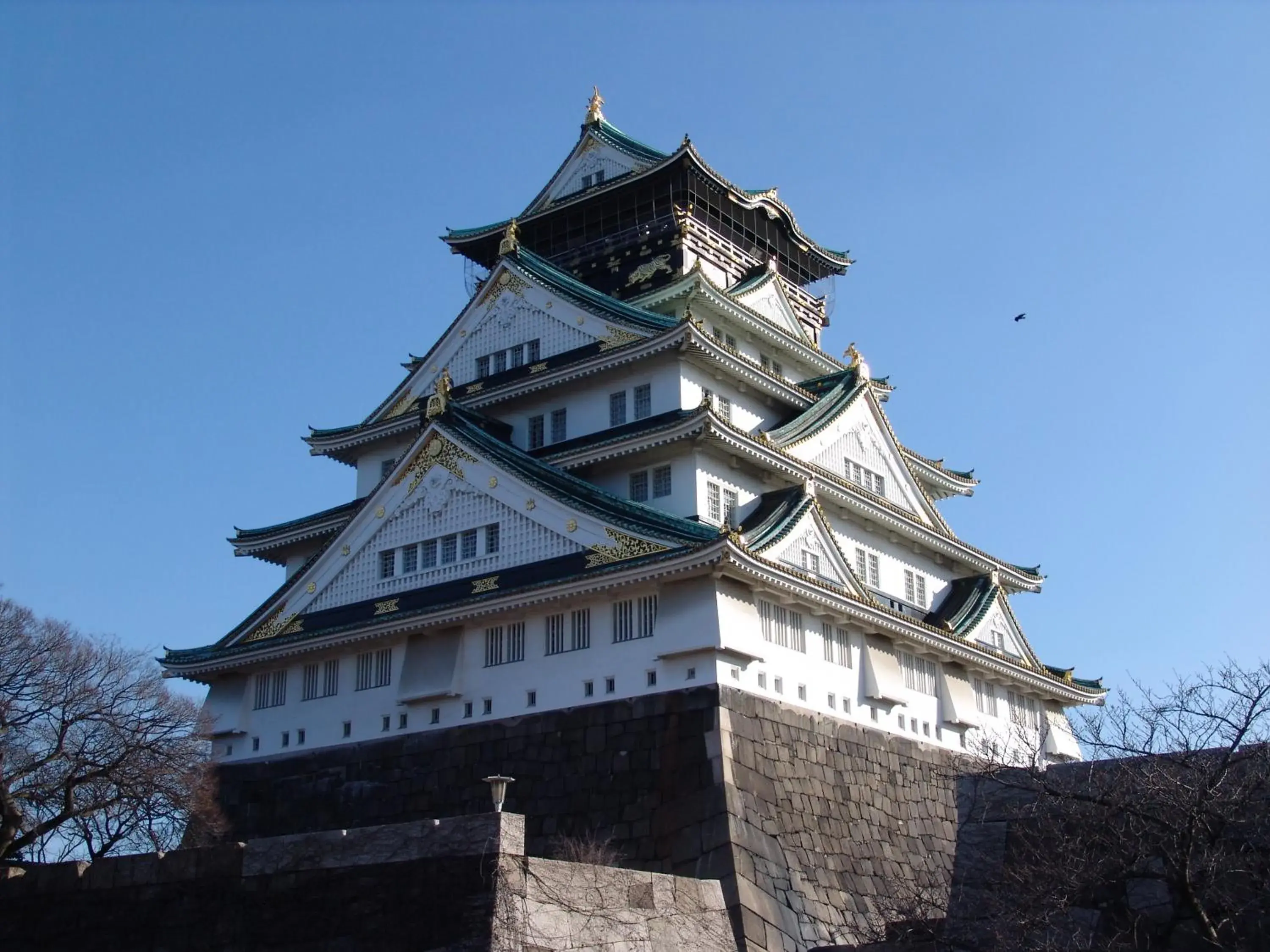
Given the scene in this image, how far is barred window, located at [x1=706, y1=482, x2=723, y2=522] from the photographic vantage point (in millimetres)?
35719

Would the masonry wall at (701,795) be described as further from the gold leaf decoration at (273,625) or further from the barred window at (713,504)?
the barred window at (713,504)

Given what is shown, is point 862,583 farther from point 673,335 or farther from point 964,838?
point 964,838

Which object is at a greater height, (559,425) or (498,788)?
(559,425)

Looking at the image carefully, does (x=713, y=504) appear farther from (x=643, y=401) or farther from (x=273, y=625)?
(x=273, y=625)

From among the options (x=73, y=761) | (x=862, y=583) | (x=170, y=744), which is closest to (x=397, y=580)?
(x=170, y=744)

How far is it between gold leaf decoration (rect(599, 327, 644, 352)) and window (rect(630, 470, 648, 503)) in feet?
12.2

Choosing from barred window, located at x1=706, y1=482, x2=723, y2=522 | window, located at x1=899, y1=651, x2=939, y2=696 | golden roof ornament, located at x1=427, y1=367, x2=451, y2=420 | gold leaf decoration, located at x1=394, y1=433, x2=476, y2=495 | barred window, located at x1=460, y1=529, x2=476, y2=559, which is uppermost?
golden roof ornament, located at x1=427, y1=367, x2=451, y2=420

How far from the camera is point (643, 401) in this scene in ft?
127

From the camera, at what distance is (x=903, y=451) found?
44938 mm

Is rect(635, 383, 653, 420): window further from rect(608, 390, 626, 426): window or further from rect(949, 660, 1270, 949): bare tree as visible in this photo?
rect(949, 660, 1270, 949): bare tree

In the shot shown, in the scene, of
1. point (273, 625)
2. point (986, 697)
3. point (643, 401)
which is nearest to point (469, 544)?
point (273, 625)

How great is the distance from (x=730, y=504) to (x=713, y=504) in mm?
703

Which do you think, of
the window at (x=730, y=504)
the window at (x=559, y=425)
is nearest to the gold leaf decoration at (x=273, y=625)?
the window at (x=559, y=425)

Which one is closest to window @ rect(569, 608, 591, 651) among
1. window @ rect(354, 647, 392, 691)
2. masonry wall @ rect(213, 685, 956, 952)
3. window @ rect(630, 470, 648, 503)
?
masonry wall @ rect(213, 685, 956, 952)
